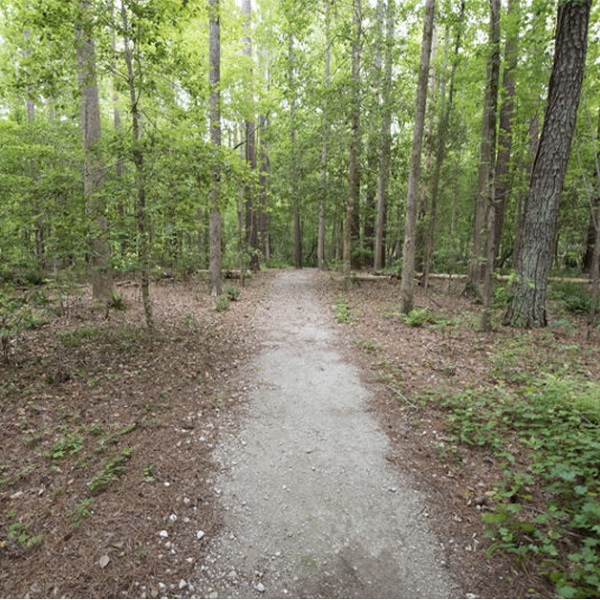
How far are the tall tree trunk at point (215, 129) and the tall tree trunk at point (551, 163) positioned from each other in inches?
248

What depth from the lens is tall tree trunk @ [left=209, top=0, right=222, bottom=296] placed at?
6.72 meters

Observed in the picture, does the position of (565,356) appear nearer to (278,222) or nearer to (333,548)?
(333,548)

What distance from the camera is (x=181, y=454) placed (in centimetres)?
385

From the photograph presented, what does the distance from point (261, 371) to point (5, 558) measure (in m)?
3.97

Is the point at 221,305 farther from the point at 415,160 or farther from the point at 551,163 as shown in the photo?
the point at 551,163

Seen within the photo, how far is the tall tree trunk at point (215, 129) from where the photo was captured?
6716 mm

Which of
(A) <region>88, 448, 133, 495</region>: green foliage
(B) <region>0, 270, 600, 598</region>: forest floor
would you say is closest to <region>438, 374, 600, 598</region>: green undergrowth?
(B) <region>0, 270, 600, 598</region>: forest floor

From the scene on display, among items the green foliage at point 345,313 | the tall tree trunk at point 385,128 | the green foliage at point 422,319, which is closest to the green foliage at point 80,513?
the green foliage at point 345,313

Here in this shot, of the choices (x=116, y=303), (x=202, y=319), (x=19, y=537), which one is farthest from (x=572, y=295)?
(x=19, y=537)

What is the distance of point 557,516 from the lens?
2629 mm

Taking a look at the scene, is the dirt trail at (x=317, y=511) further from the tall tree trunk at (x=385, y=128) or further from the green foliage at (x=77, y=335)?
the tall tree trunk at (x=385, y=128)

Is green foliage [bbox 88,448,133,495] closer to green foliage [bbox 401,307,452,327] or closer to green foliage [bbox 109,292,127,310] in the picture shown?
green foliage [bbox 109,292,127,310]

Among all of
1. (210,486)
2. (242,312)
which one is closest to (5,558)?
(210,486)

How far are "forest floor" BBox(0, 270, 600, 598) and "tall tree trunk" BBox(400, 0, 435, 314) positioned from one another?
75.4 inches
